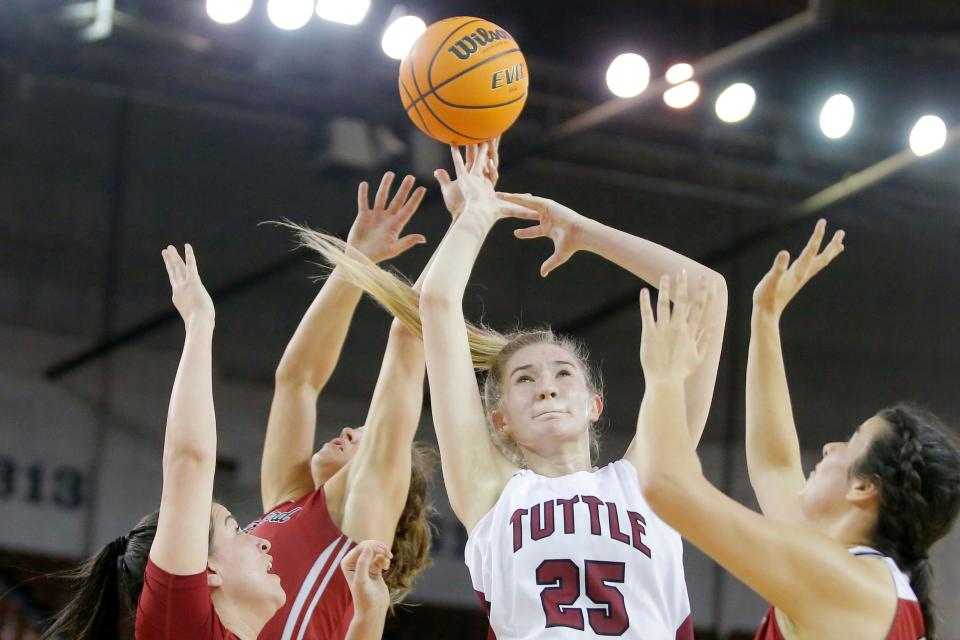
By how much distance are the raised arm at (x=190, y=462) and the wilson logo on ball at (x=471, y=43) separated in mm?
1142

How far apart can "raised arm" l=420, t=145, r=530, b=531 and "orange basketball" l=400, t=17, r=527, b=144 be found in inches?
24.4

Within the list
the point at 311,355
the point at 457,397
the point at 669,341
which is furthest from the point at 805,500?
the point at 311,355

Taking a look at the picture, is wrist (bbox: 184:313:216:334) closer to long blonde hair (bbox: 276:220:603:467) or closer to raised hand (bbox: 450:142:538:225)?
long blonde hair (bbox: 276:220:603:467)

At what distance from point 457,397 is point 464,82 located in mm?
996

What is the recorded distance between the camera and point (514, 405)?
2750 mm

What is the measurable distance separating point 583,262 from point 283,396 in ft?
19.2

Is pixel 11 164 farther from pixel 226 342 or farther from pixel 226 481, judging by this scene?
pixel 226 481

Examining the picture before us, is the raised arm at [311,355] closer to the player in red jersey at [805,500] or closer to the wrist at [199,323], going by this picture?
the wrist at [199,323]

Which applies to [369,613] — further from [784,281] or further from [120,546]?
[784,281]

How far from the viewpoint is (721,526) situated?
207cm

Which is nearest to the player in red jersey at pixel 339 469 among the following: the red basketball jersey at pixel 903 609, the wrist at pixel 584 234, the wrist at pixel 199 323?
the wrist at pixel 584 234

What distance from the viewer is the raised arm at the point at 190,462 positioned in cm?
238

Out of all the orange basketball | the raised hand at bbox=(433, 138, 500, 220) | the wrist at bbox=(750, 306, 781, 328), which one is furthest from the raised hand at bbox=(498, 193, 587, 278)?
the wrist at bbox=(750, 306, 781, 328)

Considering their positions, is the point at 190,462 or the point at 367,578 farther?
the point at 367,578
